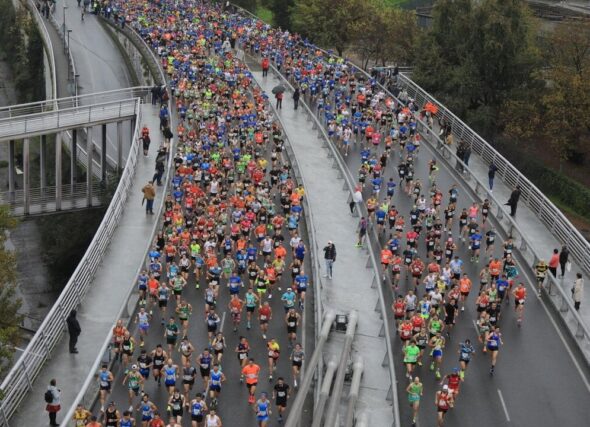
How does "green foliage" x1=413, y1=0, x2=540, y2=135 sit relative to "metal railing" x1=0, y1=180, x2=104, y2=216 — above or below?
above

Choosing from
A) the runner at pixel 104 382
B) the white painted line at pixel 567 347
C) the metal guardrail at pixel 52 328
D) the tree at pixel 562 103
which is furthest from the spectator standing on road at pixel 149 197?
the tree at pixel 562 103

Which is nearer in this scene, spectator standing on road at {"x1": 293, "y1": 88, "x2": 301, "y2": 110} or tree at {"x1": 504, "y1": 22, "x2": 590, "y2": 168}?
tree at {"x1": 504, "y1": 22, "x2": 590, "y2": 168}

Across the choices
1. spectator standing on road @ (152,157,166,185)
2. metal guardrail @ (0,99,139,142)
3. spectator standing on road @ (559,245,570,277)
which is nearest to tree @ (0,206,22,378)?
spectator standing on road @ (152,157,166,185)

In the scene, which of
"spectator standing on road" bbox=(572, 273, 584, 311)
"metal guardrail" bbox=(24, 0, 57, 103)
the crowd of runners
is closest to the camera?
the crowd of runners

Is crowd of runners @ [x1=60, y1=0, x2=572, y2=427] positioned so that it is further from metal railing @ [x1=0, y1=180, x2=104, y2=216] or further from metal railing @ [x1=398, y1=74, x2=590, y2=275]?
metal railing @ [x1=0, y1=180, x2=104, y2=216]

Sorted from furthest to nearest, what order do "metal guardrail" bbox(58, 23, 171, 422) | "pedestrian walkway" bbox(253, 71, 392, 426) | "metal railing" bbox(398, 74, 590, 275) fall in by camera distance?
"metal railing" bbox(398, 74, 590, 275)
"pedestrian walkway" bbox(253, 71, 392, 426)
"metal guardrail" bbox(58, 23, 171, 422)

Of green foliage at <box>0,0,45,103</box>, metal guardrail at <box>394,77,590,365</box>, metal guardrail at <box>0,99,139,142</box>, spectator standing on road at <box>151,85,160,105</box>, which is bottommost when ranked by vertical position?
green foliage at <box>0,0,45,103</box>

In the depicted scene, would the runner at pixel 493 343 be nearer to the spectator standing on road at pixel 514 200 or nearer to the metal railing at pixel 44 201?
the spectator standing on road at pixel 514 200
